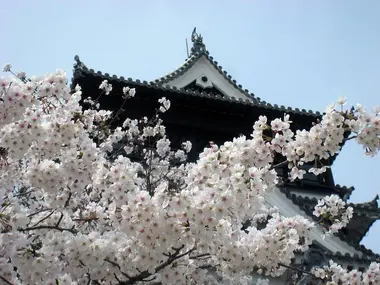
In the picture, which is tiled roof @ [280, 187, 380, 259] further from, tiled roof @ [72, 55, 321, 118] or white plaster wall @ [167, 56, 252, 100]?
white plaster wall @ [167, 56, 252, 100]

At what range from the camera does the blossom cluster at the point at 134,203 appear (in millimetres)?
4105

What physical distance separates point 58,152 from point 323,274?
3.35 metres

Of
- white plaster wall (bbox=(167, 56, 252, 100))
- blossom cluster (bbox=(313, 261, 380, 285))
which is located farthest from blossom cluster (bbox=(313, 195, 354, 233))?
white plaster wall (bbox=(167, 56, 252, 100))

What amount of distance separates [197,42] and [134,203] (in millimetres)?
11102

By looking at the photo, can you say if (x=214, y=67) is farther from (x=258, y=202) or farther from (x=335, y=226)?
(x=258, y=202)

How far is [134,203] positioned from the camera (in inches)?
164

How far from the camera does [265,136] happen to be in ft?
15.4

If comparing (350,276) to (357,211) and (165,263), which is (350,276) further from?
(357,211)

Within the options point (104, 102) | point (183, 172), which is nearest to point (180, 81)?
point (104, 102)

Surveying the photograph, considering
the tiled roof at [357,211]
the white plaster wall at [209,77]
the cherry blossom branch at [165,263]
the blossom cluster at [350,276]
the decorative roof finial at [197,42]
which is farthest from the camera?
the decorative roof finial at [197,42]

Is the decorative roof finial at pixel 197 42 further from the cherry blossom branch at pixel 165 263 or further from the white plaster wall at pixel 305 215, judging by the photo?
the cherry blossom branch at pixel 165 263

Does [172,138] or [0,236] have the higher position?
[172,138]

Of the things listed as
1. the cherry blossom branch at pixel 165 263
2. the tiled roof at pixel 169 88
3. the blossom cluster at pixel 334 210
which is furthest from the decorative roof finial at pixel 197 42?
the cherry blossom branch at pixel 165 263

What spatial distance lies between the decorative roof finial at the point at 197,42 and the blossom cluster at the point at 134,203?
30.3 ft
